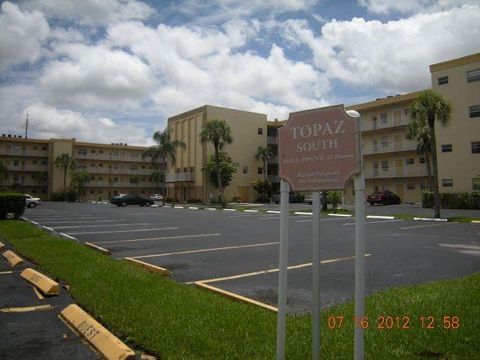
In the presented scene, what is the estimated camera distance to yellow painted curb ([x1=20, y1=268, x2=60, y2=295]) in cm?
664

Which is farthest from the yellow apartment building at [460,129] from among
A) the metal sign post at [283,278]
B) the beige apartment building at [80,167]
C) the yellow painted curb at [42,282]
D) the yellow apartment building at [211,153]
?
the beige apartment building at [80,167]

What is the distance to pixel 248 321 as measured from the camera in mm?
5105

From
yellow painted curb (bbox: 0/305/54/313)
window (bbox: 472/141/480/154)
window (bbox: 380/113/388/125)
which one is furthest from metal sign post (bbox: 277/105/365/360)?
window (bbox: 380/113/388/125)

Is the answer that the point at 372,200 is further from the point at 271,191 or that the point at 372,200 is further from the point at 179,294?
the point at 179,294

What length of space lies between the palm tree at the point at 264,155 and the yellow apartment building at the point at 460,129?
27583 mm

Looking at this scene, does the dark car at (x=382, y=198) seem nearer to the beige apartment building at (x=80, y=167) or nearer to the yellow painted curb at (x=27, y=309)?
the yellow painted curb at (x=27, y=309)

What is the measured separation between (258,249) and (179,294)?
17.2 ft

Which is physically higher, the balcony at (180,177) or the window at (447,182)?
the balcony at (180,177)

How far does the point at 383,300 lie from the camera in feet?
19.5

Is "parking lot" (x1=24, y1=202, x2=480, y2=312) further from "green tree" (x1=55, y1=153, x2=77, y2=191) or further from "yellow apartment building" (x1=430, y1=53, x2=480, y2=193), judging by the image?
"green tree" (x1=55, y1=153, x2=77, y2=191)

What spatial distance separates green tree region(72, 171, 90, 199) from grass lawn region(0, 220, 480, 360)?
236 feet

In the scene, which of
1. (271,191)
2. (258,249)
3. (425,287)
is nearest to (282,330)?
(425,287)

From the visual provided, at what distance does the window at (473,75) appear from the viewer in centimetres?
3596

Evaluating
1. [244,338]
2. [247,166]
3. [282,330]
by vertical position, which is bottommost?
[244,338]
